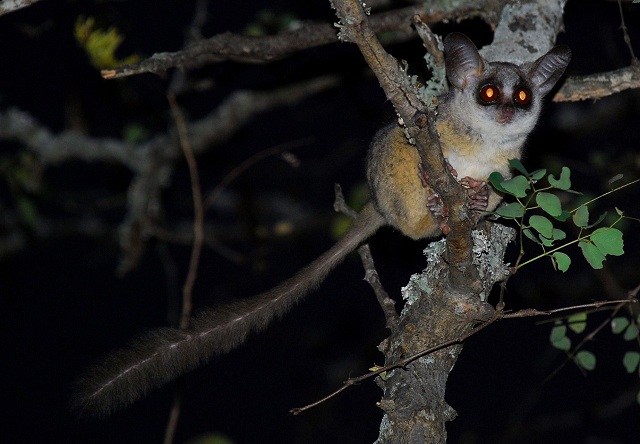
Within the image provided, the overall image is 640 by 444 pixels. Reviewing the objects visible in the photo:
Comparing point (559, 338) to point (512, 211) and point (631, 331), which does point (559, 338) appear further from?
point (512, 211)

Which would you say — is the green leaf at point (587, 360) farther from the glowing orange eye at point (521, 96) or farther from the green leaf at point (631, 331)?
the glowing orange eye at point (521, 96)

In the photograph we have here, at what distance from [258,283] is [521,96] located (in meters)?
4.28

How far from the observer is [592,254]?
2.43m

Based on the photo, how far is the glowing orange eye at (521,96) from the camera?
3193mm

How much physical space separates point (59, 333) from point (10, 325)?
1.56 ft

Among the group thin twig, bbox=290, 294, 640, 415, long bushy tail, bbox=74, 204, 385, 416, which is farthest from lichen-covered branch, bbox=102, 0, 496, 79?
thin twig, bbox=290, 294, 640, 415

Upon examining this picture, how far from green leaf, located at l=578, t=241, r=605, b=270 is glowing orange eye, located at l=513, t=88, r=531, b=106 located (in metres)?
0.94

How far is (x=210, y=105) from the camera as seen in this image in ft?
24.2

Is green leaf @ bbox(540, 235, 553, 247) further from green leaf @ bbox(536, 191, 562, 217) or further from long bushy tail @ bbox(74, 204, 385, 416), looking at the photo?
long bushy tail @ bbox(74, 204, 385, 416)

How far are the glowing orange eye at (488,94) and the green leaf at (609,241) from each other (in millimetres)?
922

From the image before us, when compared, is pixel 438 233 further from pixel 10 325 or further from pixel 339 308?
pixel 10 325

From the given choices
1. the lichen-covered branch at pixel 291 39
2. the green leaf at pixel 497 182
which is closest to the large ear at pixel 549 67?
the lichen-covered branch at pixel 291 39

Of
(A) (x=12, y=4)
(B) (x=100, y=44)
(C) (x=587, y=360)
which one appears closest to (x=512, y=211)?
(C) (x=587, y=360)

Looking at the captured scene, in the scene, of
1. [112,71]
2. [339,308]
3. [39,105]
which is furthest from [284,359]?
[112,71]
